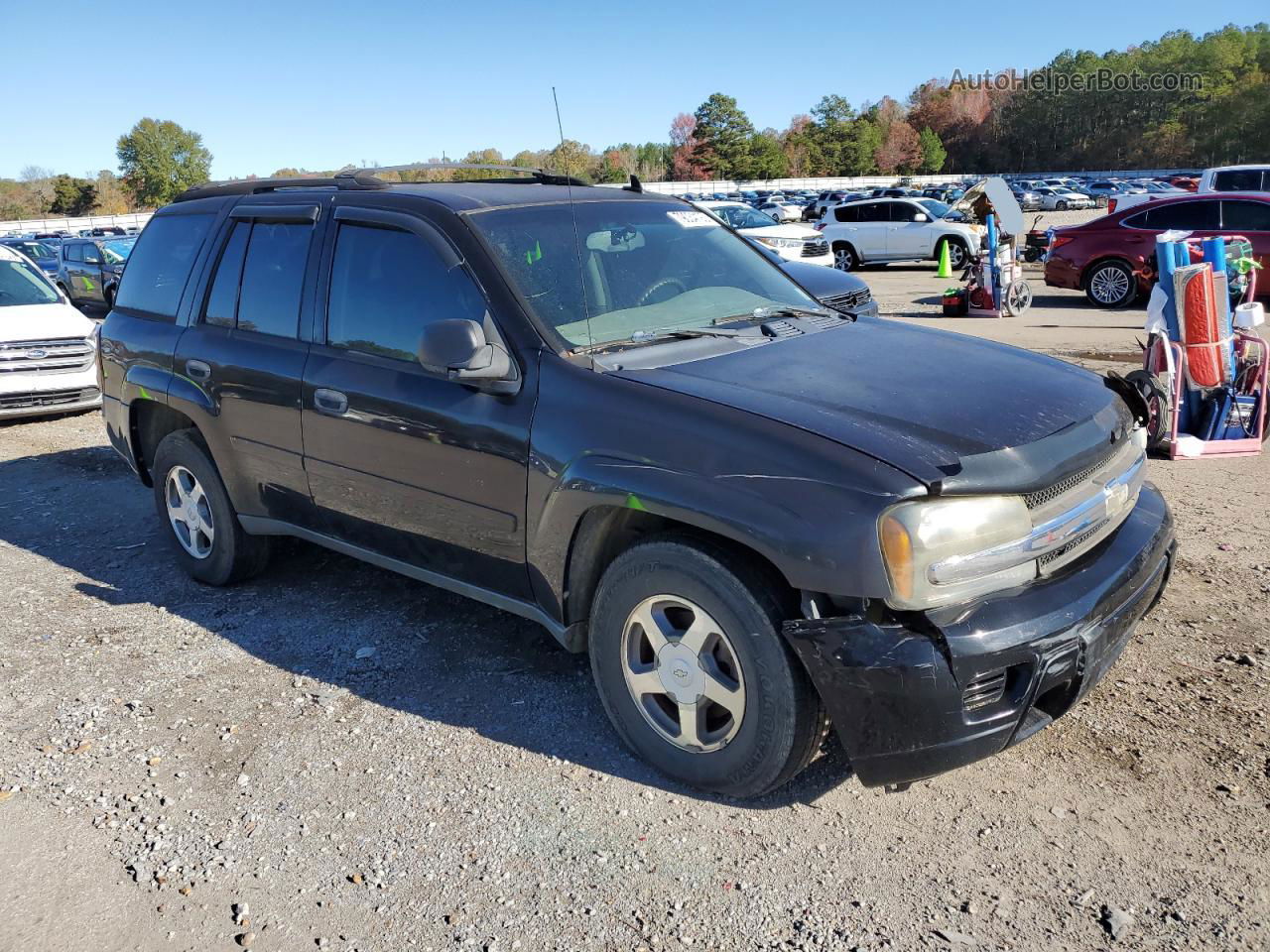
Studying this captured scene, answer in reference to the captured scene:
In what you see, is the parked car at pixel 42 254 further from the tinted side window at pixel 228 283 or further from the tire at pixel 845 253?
the tinted side window at pixel 228 283

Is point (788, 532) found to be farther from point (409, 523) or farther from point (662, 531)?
point (409, 523)

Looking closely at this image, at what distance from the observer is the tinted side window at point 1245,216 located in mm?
14234

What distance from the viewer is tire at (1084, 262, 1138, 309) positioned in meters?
15.4

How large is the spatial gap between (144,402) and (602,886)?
12.5ft

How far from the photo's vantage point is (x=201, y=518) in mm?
5137

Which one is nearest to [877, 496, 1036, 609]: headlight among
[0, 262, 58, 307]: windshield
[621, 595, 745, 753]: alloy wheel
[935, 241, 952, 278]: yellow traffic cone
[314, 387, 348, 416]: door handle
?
[621, 595, 745, 753]: alloy wheel

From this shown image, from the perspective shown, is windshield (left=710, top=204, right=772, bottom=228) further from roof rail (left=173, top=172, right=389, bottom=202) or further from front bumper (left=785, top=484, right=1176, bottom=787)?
front bumper (left=785, top=484, right=1176, bottom=787)

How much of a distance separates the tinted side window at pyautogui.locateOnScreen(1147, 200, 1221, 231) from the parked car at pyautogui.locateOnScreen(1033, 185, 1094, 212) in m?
40.8

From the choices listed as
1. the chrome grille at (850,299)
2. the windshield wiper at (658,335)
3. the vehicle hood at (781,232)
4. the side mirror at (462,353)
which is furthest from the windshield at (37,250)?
the windshield wiper at (658,335)

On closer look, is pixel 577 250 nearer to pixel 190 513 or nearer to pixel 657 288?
pixel 657 288

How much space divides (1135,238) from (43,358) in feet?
47.7

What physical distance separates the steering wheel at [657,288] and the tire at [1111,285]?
44.5ft

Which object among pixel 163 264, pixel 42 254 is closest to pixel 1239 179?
pixel 163 264

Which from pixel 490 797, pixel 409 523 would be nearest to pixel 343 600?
pixel 409 523
